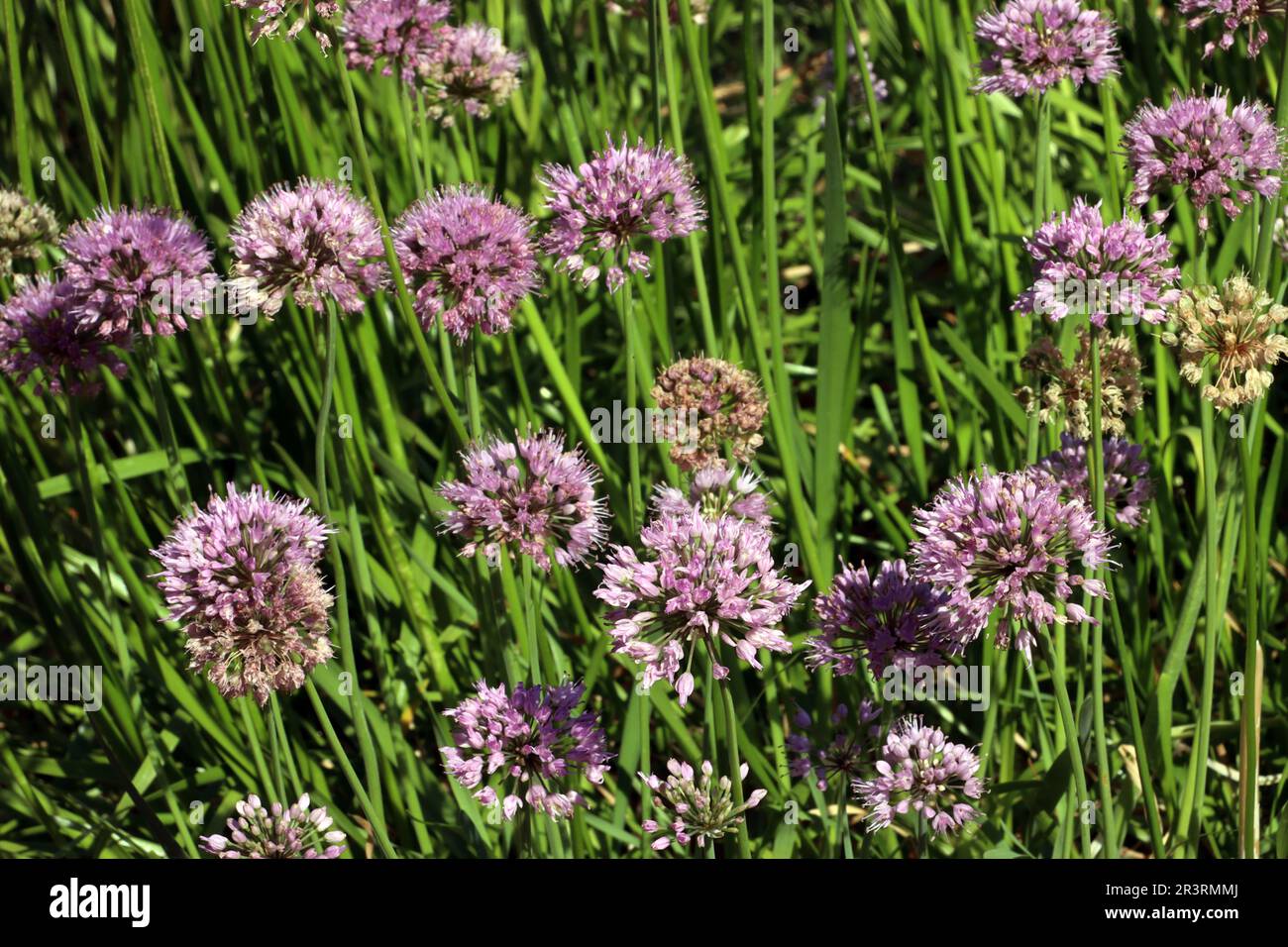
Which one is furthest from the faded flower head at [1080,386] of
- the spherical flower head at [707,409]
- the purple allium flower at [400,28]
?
the purple allium flower at [400,28]

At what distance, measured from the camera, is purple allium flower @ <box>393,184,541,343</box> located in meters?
2.74

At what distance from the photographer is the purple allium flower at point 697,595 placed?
2344 millimetres

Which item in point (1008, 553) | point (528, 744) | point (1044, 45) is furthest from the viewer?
point (1044, 45)

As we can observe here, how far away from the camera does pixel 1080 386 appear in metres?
2.84

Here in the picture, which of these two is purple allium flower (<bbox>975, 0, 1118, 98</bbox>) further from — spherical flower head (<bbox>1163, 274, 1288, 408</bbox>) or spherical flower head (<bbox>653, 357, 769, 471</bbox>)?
spherical flower head (<bbox>653, 357, 769, 471</bbox>)

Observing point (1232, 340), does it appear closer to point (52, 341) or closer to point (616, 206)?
point (616, 206)

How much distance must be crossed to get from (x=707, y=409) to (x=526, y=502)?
1.80ft

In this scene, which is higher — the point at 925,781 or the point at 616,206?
the point at 616,206

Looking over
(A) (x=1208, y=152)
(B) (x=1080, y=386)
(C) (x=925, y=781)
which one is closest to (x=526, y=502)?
(C) (x=925, y=781)

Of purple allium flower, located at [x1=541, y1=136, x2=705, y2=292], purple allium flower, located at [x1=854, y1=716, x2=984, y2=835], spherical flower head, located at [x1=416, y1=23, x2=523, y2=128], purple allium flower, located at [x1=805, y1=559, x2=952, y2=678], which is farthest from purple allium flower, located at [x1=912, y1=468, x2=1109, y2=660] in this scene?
spherical flower head, located at [x1=416, y1=23, x2=523, y2=128]

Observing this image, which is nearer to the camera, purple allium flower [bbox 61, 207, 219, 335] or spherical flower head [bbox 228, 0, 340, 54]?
spherical flower head [bbox 228, 0, 340, 54]

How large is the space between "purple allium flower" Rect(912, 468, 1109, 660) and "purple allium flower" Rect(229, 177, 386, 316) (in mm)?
1248

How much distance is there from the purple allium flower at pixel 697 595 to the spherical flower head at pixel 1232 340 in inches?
36.8

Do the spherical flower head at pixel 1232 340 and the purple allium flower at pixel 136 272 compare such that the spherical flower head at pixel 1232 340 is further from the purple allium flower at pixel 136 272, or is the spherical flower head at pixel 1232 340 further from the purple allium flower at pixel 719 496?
the purple allium flower at pixel 136 272
